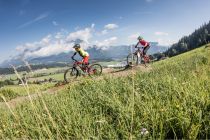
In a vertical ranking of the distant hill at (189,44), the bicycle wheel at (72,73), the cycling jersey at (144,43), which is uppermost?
the distant hill at (189,44)

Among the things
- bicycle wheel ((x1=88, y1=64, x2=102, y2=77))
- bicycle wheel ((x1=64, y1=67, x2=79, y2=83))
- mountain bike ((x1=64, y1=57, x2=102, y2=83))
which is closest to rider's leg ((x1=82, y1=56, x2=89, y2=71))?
mountain bike ((x1=64, y1=57, x2=102, y2=83))

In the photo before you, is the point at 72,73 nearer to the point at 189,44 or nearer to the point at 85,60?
the point at 85,60

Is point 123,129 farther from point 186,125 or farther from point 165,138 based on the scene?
point 186,125

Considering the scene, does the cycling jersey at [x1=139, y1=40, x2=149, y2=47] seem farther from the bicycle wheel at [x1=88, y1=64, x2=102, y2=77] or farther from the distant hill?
the distant hill

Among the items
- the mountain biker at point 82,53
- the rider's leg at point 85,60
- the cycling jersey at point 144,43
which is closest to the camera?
the mountain biker at point 82,53

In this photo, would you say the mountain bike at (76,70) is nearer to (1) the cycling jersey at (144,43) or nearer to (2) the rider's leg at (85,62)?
(2) the rider's leg at (85,62)

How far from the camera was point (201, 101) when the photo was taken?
12.9ft

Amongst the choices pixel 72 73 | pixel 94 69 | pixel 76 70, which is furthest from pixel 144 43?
pixel 72 73

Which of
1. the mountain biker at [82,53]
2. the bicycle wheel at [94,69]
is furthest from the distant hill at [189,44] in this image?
the mountain biker at [82,53]

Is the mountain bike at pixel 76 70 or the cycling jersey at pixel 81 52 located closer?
the cycling jersey at pixel 81 52

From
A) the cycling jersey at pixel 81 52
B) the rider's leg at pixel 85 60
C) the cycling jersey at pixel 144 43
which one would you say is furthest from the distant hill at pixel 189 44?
the cycling jersey at pixel 81 52

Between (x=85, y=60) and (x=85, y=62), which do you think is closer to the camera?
(x=85, y=60)

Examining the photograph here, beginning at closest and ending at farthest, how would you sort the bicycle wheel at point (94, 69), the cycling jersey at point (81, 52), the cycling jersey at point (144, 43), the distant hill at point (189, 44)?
the cycling jersey at point (81, 52), the bicycle wheel at point (94, 69), the cycling jersey at point (144, 43), the distant hill at point (189, 44)

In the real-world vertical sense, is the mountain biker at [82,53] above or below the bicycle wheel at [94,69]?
above
